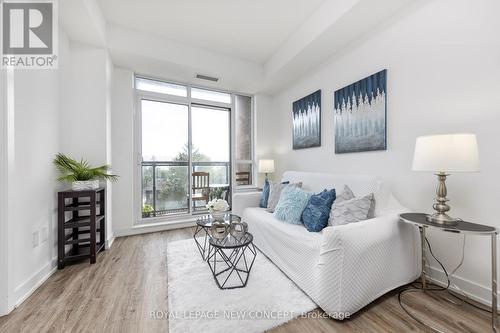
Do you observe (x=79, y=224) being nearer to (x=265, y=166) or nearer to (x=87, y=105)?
(x=87, y=105)

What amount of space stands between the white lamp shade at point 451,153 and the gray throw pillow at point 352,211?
1.75 feet

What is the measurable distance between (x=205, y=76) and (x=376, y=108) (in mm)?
2588

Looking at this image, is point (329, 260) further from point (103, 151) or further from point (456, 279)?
point (103, 151)

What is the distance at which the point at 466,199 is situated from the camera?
1597 millimetres

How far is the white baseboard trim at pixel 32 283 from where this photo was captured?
5.03 feet

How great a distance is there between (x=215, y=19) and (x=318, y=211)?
259 centimetres

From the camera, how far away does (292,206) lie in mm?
2146

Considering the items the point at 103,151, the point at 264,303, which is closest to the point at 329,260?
the point at 264,303

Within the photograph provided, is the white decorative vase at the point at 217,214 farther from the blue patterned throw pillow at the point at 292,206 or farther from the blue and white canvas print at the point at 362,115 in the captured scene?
the blue and white canvas print at the point at 362,115

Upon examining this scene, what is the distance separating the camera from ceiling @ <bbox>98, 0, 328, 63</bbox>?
2.31 metres

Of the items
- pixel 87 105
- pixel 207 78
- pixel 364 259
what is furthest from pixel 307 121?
pixel 87 105

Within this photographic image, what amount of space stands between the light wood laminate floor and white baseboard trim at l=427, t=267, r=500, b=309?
0.51 feet

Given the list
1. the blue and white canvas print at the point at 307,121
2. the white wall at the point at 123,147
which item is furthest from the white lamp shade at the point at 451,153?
the white wall at the point at 123,147

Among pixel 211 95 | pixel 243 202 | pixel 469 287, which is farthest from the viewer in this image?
pixel 211 95
